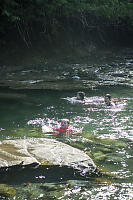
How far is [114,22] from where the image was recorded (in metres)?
43.9

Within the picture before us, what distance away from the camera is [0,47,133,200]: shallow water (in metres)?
7.96

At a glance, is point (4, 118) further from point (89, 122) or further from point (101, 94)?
point (101, 94)

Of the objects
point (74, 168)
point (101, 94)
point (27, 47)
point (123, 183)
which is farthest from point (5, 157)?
point (27, 47)

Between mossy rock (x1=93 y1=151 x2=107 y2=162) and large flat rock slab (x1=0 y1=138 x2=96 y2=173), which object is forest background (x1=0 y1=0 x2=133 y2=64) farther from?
mossy rock (x1=93 y1=151 x2=107 y2=162)

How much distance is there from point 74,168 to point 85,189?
0.84 meters

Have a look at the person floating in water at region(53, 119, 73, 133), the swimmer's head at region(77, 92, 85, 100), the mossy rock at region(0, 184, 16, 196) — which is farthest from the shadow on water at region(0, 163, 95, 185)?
the swimmer's head at region(77, 92, 85, 100)

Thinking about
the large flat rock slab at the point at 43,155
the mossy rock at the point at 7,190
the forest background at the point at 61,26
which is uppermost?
the forest background at the point at 61,26

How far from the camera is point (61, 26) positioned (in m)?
37.8

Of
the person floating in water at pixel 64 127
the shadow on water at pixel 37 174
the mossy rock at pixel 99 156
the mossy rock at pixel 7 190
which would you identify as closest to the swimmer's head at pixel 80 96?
the person floating in water at pixel 64 127

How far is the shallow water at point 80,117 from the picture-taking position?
796 centimetres

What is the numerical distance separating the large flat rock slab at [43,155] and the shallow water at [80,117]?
0.44 m

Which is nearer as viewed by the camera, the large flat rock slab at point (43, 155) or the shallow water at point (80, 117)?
the shallow water at point (80, 117)

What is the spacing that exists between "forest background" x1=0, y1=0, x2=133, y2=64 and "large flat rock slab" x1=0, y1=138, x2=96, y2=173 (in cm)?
1920

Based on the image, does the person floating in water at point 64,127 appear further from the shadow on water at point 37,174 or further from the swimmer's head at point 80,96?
the swimmer's head at point 80,96
